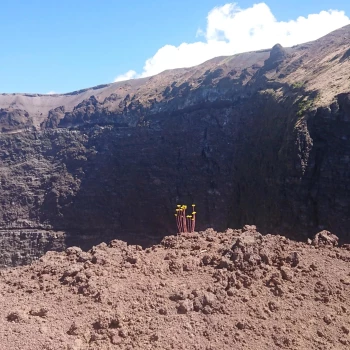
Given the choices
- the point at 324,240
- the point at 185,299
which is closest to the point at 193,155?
the point at 324,240

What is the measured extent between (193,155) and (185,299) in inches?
1144

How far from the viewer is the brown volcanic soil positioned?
17.0 feet

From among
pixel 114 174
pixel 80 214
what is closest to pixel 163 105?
pixel 114 174

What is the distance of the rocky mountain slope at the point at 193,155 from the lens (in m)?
22.0

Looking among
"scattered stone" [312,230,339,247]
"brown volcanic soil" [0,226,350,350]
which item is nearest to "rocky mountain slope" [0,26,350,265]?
"scattered stone" [312,230,339,247]

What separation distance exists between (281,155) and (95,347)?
68.0 ft

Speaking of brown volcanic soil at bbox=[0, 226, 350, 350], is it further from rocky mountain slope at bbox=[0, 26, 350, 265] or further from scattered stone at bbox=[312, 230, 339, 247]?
rocky mountain slope at bbox=[0, 26, 350, 265]

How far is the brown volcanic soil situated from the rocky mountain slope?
14754 mm

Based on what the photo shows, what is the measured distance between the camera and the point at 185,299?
5.71m

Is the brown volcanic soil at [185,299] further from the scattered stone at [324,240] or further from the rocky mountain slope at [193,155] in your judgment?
the rocky mountain slope at [193,155]

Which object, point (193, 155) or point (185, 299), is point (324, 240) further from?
point (193, 155)

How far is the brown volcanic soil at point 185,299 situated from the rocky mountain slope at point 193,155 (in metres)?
14.8

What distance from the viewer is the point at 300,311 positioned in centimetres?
573

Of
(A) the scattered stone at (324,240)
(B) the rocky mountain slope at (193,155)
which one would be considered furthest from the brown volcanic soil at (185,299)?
(B) the rocky mountain slope at (193,155)
